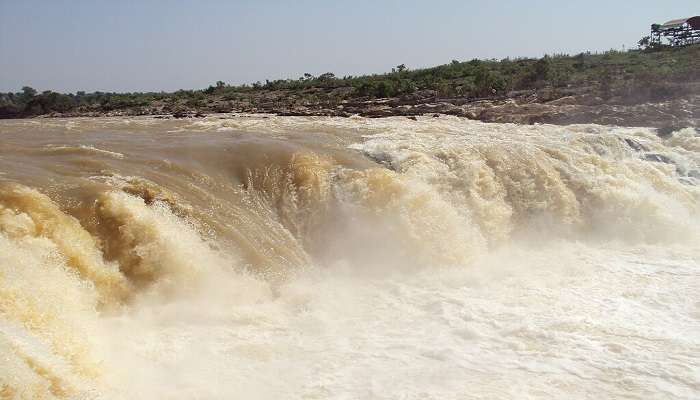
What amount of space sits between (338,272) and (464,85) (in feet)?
53.8

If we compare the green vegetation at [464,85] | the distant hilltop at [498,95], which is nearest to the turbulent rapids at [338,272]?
the distant hilltop at [498,95]

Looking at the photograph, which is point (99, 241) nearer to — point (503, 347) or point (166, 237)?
point (166, 237)

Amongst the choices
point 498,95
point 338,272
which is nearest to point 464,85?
point 498,95

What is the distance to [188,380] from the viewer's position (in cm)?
471

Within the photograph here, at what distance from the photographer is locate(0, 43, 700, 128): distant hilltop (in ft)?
56.2

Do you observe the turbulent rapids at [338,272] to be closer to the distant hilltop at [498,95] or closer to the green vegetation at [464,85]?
the distant hilltop at [498,95]

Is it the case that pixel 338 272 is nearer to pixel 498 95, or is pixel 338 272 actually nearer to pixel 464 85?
pixel 498 95

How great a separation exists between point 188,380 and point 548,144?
31.1ft

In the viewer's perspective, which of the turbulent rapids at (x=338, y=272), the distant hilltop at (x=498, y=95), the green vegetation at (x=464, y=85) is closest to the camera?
the turbulent rapids at (x=338, y=272)

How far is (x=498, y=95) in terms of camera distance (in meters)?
20.8

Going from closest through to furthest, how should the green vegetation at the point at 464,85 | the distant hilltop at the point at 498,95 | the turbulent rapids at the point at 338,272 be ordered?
the turbulent rapids at the point at 338,272, the distant hilltop at the point at 498,95, the green vegetation at the point at 464,85

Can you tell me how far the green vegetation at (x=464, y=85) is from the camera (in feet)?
65.8

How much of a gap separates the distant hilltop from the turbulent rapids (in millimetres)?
6665

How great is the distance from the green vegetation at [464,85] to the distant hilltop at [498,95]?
40 millimetres
